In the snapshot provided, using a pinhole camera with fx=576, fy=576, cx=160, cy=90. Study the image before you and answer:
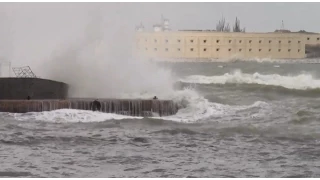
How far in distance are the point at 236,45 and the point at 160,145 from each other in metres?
93.0

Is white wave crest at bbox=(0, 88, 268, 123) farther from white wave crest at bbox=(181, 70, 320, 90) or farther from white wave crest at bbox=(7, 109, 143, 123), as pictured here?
white wave crest at bbox=(181, 70, 320, 90)

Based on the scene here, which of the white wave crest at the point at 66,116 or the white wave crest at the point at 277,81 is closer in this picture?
the white wave crest at the point at 66,116

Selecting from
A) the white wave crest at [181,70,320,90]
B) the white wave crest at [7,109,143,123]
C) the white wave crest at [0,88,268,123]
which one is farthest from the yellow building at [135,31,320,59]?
the white wave crest at [7,109,143,123]

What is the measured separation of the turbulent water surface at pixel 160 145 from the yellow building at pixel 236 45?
3203 inches

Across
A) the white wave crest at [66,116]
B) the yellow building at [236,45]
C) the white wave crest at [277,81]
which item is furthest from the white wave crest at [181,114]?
the yellow building at [236,45]

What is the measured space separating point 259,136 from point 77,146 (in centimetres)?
409

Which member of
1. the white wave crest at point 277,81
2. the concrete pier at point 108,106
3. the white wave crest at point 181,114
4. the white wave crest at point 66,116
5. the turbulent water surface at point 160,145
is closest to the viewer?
the turbulent water surface at point 160,145

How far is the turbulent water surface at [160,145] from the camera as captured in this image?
8052 millimetres

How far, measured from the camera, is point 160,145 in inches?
411

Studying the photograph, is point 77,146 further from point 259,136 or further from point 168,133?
point 259,136

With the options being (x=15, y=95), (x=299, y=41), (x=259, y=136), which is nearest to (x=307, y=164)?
(x=259, y=136)

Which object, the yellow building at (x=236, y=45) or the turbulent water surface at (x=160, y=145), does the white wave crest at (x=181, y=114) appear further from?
the yellow building at (x=236, y=45)

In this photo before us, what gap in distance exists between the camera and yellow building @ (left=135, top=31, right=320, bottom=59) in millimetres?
98625

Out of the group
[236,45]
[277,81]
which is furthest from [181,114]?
[236,45]
